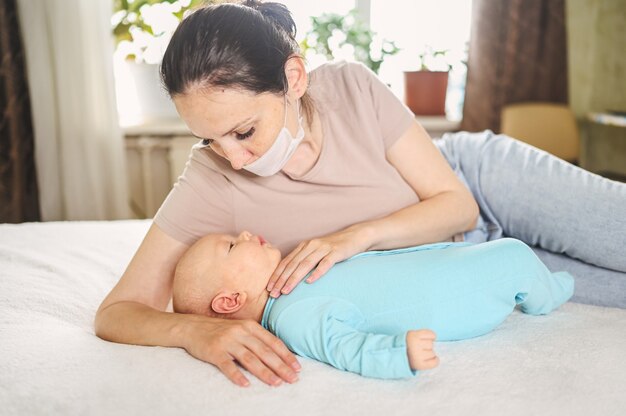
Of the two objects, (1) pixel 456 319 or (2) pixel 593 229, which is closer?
(1) pixel 456 319

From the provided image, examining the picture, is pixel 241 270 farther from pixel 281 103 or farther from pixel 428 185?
pixel 428 185

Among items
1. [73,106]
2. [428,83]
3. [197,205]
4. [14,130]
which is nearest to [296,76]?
[197,205]

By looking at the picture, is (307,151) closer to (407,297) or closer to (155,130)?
(407,297)

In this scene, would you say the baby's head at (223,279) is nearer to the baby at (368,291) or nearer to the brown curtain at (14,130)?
the baby at (368,291)

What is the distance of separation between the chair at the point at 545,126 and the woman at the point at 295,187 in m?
1.54

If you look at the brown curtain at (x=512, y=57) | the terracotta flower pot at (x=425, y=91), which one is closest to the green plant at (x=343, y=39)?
the terracotta flower pot at (x=425, y=91)

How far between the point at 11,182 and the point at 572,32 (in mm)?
2915

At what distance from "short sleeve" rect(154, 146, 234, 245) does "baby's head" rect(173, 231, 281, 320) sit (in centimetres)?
12

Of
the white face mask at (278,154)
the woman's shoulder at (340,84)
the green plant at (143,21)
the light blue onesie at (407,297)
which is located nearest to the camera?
the light blue onesie at (407,297)

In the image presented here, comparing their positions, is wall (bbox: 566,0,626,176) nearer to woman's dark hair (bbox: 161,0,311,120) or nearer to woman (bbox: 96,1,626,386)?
woman (bbox: 96,1,626,386)

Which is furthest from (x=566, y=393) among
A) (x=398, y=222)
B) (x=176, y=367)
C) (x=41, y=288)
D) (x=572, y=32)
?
(x=572, y=32)

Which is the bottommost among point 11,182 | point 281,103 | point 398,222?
point 11,182

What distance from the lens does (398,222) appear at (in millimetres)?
1316

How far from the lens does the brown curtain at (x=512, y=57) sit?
9.84ft
